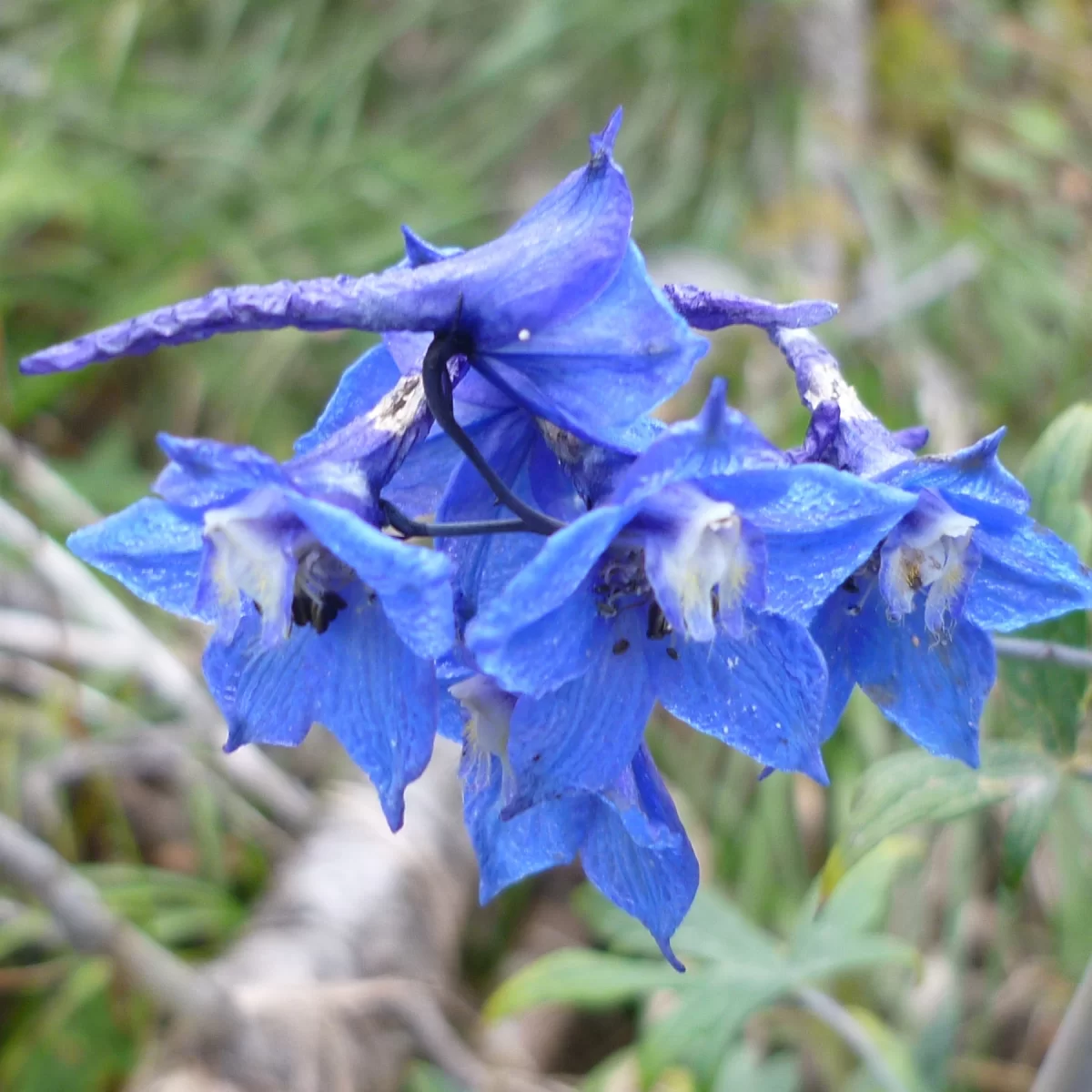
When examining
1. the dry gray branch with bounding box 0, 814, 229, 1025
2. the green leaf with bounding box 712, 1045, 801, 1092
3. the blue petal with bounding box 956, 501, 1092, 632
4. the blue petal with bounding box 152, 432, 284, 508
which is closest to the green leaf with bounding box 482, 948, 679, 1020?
the green leaf with bounding box 712, 1045, 801, 1092

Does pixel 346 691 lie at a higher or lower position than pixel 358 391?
lower

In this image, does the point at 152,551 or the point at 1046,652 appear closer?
the point at 152,551

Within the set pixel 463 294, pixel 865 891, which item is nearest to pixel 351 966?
pixel 865 891

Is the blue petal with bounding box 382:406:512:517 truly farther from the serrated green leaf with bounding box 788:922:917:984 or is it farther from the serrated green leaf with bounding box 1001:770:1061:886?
the serrated green leaf with bounding box 788:922:917:984

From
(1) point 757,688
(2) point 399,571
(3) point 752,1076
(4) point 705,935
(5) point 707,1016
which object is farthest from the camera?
(3) point 752,1076

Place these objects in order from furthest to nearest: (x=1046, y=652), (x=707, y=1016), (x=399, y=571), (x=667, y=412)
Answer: (x=667, y=412) < (x=707, y=1016) < (x=1046, y=652) < (x=399, y=571)

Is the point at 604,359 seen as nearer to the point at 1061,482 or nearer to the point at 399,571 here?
the point at 399,571

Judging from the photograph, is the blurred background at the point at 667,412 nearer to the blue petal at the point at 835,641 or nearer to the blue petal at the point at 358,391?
the blue petal at the point at 835,641

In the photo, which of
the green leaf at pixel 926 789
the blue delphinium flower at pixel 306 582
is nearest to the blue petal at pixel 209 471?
the blue delphinium flower at pixel 306 582
